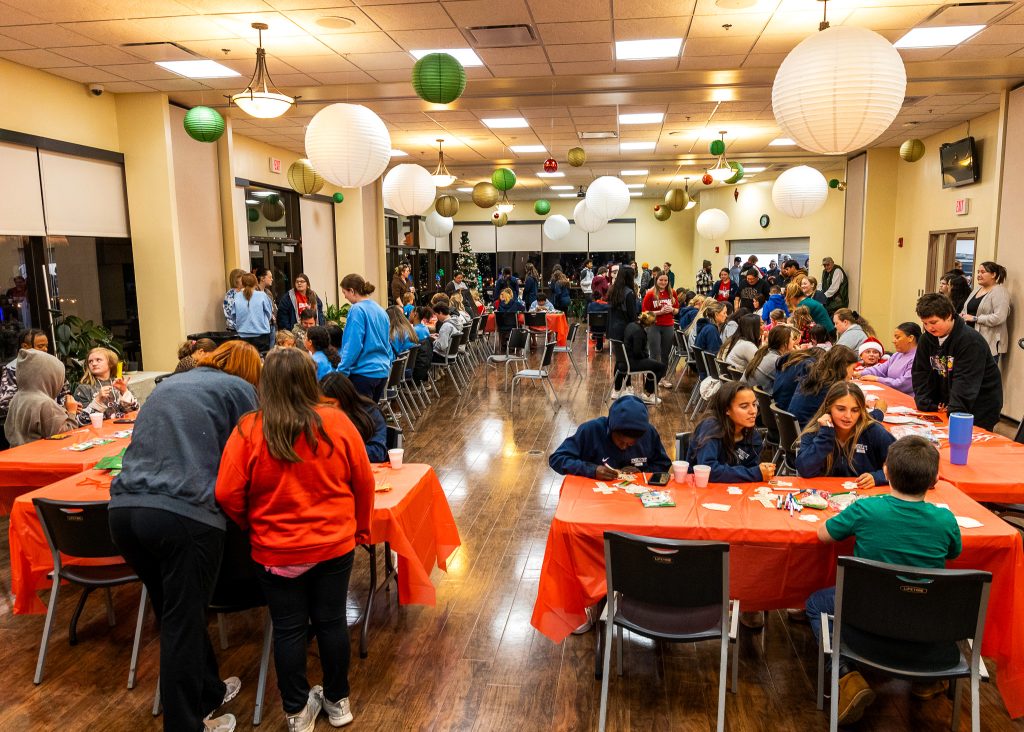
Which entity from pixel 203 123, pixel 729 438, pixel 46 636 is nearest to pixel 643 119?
pixel 203 123

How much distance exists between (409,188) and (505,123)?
7.12ft

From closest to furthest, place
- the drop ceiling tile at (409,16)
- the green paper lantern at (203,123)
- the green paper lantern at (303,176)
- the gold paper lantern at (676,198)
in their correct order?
1. the drop ceiling tile at (409,16)
2. the green paper lantern at (203,123)
3. the green paper lantern at (303,176)
4. the gold paper lantern at (676,198)

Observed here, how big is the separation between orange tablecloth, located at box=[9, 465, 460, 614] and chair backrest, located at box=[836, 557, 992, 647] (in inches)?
69.2

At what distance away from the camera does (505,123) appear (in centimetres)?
972

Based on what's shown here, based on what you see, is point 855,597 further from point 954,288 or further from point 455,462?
point 954,288

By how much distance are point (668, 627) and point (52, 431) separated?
153 inches

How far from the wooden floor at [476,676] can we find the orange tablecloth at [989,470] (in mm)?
843

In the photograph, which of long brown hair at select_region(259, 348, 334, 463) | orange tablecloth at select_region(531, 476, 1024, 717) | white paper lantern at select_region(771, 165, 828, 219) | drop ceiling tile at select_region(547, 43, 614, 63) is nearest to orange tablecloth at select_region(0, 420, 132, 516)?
long brown hair at select_region(259, 348, 334, 463)

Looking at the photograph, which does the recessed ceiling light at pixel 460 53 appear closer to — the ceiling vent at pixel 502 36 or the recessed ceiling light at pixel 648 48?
the ceiling vent at pixel 502 36

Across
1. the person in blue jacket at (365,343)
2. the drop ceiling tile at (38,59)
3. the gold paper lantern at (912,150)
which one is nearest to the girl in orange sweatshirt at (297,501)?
the person in blue jacket at (365,343)

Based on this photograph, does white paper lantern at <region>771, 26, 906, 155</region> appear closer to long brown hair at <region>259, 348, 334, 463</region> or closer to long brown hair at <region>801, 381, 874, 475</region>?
long brown hair at <region>801, 381, 874, 475</region>

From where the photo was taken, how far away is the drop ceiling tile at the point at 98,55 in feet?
20.2

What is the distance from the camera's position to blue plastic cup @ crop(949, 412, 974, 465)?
3.53 meters

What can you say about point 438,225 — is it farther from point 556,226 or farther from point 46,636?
point 46,636
